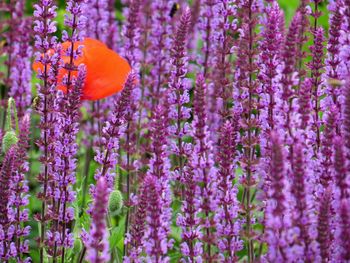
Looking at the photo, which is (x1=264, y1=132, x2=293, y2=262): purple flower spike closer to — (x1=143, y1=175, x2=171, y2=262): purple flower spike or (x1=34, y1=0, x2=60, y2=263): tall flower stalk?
(x1=143, y1=175, x2=171, y2=262): purple flower spike

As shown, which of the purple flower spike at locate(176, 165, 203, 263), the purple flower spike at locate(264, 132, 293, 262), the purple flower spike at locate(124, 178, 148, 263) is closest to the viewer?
the purple flower spike at locate(264, 132, 293, 262)

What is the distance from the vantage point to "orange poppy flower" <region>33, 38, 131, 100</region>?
2688 mm

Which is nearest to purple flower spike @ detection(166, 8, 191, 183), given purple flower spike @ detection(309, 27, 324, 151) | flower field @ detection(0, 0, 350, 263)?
flower field @ detection(0, 0, 350, 263)

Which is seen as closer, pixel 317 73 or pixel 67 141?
pixel 67 141

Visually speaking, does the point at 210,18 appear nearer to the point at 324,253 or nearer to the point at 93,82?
the point at 93,82

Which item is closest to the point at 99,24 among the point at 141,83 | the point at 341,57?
the point at 141,83

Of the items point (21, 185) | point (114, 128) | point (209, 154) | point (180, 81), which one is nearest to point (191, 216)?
point (209, 154)

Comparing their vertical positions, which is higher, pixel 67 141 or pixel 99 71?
pixel 99 71

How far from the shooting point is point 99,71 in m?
2.71

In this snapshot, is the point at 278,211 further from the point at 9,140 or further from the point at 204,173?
the point at 9,140

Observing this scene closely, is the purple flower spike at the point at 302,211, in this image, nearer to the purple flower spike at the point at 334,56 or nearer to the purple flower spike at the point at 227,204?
the purple flower spike at the point at 227,204

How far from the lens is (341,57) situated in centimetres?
231

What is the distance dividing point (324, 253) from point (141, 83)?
6.36 feet

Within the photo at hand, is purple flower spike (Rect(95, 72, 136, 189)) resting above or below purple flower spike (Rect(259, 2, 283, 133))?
below
